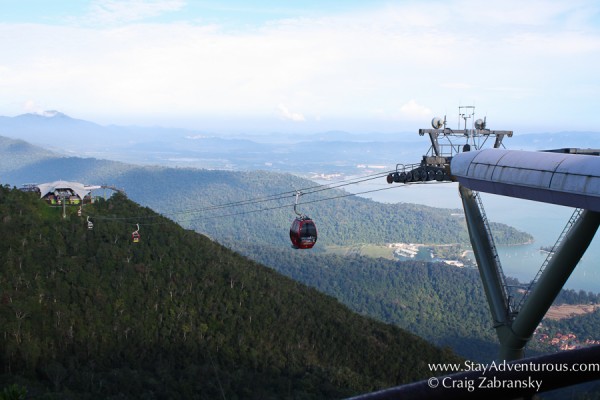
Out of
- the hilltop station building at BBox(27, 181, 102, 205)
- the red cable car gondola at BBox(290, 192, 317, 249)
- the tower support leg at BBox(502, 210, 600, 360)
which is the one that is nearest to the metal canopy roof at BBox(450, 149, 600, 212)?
the tower support leg at BBox(502, 210, 600, 360)

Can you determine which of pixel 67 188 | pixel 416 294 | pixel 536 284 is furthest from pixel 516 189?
pixel 416 294

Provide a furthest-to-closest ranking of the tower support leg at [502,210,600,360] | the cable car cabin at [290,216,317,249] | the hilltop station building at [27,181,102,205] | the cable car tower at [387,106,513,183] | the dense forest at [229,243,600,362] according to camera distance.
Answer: the dense forest at [229,243,600,362] < the hilltop station building at [27,181,102,205] < the cable car cabin at [290,216,317,249] < the cable car tower at [387,106,513,183] < the tower support leg at [502,210,600,360]

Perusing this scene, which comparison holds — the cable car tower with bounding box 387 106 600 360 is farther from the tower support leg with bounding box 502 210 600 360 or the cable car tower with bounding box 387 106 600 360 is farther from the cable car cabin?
the cable car cabin

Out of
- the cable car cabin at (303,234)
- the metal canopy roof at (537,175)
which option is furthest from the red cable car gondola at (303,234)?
the metal canopy roof at (537,175)

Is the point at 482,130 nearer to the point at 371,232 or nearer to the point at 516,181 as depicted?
the point at 516,181

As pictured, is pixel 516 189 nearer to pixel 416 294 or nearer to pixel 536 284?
pixel 536 284

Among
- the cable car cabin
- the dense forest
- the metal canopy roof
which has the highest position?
the metal canopy roof
